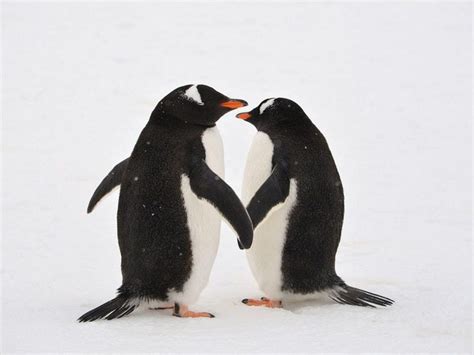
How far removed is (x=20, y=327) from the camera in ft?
12.5

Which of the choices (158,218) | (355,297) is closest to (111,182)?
(158,218)

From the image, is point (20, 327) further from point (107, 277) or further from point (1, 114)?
point (1, 114)

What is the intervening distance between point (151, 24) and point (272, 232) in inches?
279

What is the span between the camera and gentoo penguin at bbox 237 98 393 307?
4246mm

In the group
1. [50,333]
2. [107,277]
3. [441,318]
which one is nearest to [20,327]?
[50,333]

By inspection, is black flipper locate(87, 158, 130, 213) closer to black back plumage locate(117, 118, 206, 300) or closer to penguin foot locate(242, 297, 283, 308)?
black back plumage locate(117, 118, 206, 300)

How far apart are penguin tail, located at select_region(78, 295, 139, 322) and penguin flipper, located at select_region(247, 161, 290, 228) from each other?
68 centimetres

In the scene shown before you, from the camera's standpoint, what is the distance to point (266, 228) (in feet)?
14.1

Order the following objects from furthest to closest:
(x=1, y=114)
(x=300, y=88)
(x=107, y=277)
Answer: (x=300, y=88) < (x=1, y=114) < (x=107, y=277)

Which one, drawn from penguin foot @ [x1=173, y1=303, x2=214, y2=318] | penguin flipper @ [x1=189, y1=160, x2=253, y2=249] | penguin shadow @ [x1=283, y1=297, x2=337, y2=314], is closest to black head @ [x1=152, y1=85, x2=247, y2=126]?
penguin flipper @ [x1=189, y1=160, x2=253, y2=249]

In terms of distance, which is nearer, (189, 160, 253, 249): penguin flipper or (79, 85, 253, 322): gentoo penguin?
(189, 160, 253, 249): penguin flipper

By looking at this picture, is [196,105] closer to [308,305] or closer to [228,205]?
[228,205]

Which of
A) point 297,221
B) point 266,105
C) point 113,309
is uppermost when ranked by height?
point 266,105

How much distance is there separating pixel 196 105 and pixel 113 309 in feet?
3.33
